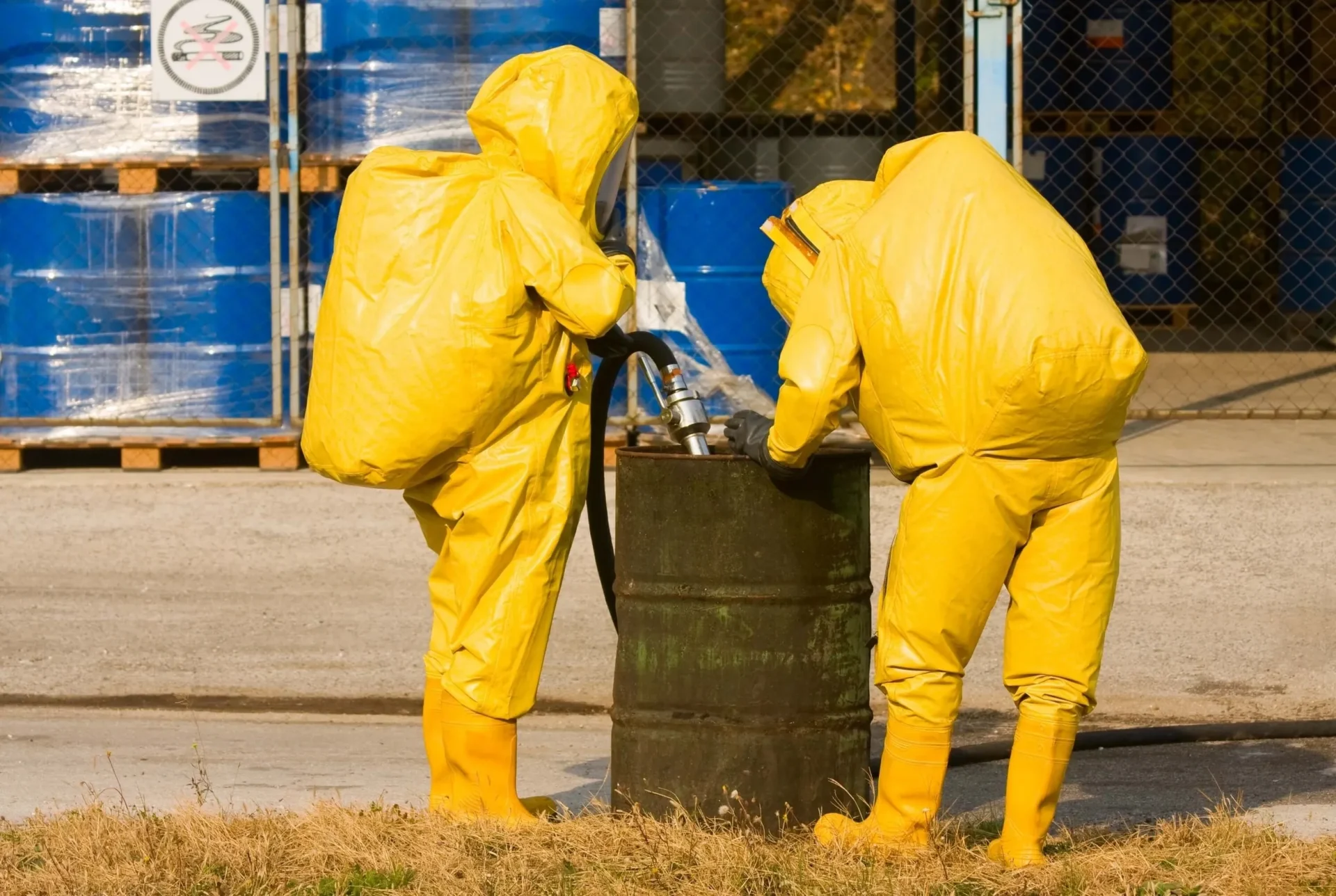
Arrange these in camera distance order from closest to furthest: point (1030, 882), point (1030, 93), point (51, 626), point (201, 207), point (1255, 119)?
point (1030, 882)
point (51, 626)
point (201, 207)
point (1030, 93)
point (1255, 119)

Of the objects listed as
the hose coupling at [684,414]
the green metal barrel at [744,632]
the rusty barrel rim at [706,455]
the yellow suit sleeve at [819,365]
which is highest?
the yellow suit sleeve at [819,365]

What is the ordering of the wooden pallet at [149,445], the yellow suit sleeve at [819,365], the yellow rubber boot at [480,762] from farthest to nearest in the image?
the wooden pallet at [149,445]
the yellow rubber boot at [480,762]
the yellow suit sleeve at [819,365]

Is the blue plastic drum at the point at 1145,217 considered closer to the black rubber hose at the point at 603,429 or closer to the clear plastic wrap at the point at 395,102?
the clear plastic wrap at the point at 395,102

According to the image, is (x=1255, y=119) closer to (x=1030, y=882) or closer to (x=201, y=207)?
(x=201, y=207)

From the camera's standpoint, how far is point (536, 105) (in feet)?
13.9

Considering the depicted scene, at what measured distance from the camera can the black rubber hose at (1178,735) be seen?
5379 millimetres

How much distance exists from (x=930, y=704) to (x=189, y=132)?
487 cm

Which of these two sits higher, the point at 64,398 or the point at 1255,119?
the point at 1255,119

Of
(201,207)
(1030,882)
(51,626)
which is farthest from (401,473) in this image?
(201,207)

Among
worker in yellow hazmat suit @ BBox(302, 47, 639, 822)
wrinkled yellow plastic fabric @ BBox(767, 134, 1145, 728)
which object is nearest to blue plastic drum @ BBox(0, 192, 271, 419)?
worker in yellow hazmat suit @ BBox(302, 47, 639, 822)

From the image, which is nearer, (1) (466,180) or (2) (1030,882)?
(2) (1030,882)

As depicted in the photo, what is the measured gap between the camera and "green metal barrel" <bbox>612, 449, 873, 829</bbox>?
162 inches

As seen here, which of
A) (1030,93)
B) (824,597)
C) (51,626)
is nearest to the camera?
(824,597)

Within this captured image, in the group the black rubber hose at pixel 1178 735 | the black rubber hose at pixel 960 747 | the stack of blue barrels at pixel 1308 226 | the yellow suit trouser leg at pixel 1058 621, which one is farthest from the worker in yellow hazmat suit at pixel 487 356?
the stack of blue barrels at pixel 1308 226
